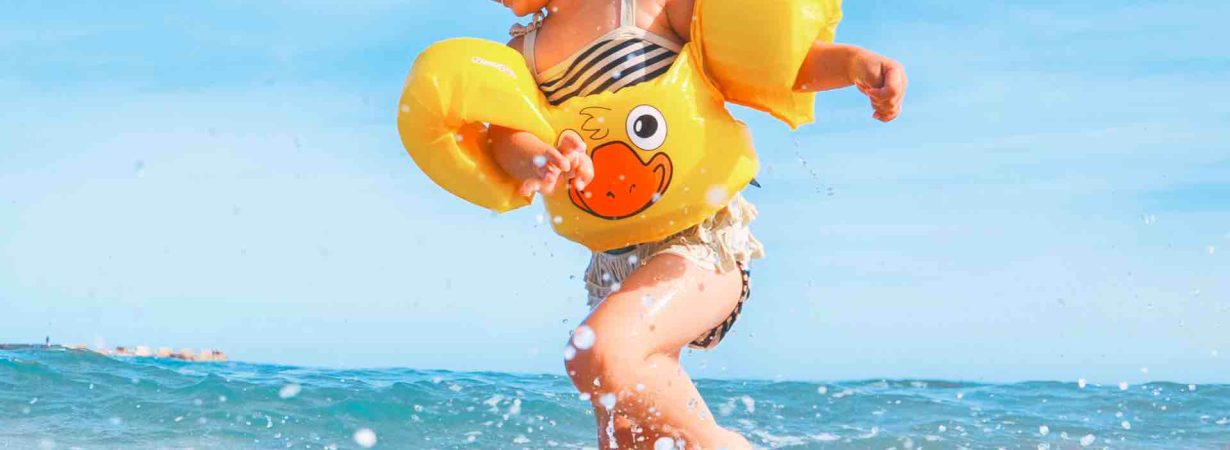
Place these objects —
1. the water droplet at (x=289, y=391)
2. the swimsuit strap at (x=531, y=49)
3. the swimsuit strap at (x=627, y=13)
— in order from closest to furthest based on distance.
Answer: the swimsuit strap at (x=627, y=13), the swimsuit strap at (x=531, y=49), the water droplet at (x=289, y=391)

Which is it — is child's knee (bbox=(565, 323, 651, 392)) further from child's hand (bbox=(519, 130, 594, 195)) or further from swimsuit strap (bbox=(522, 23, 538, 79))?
swimsuit strap (bbox=(522, 23, 538, 79))

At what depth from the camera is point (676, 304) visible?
130 inches

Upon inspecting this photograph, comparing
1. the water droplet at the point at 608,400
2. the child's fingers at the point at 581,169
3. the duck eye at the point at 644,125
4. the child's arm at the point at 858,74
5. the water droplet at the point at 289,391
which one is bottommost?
the water droplet at the point at 608,400

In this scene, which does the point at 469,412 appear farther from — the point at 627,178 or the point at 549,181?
the point at 549,181

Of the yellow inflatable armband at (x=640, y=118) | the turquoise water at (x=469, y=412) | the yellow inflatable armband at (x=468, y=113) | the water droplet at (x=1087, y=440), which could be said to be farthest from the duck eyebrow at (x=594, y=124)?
the water droplet at (x=1087, y=440)

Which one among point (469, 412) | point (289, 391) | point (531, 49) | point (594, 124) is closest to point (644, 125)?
point (594, 124)

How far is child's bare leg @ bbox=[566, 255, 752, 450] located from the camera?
3188mm

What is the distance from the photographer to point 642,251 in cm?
351

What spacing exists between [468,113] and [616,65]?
45 centimetres

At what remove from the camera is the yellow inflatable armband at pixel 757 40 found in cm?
343

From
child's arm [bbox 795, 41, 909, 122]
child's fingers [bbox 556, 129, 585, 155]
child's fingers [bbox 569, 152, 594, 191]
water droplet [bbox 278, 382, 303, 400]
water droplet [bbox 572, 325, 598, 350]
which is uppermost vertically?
child's arm [bbox 795, 41, 909, 122]

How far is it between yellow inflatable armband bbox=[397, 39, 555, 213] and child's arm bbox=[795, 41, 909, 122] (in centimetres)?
78

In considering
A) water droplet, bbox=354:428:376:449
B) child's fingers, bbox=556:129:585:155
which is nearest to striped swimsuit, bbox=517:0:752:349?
child's fingers, bbox=556:129:585:155

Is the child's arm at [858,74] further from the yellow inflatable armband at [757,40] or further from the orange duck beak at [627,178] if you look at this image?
the orange duck beak at [627,178]
